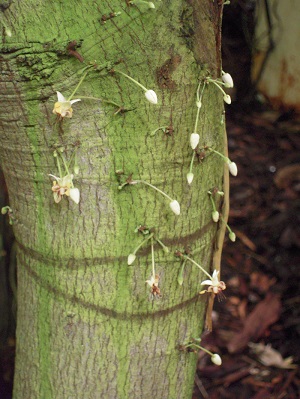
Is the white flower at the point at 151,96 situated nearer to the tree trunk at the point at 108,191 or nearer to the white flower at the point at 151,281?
the tree trunk at the point at 108,191

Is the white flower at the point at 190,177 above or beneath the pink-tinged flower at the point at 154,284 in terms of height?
above

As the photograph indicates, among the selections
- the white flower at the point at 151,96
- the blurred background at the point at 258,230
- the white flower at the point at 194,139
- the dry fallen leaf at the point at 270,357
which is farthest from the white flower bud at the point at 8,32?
the dry fallen leaf at the point at 270,357

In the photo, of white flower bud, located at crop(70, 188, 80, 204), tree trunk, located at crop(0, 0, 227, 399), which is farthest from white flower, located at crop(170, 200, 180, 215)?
white flower bud, located at crop(70, 188, 80, 204)

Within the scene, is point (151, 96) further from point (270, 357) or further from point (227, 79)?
point (270, 357)

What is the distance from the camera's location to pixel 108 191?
0.91 m

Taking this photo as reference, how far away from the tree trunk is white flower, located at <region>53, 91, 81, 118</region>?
26 millimetres

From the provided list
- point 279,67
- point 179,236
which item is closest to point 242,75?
point 279,67

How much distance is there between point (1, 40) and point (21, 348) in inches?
26.0

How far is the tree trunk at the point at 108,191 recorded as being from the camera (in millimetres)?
808

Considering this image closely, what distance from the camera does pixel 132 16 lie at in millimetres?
808

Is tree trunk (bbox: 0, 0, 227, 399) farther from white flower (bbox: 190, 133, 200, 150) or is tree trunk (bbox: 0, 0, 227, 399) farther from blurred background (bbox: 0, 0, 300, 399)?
blurred background (bbox: 0, 0, 300, 399)

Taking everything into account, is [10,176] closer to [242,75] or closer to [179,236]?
[179,236]

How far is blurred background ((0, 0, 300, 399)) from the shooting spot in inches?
76.0

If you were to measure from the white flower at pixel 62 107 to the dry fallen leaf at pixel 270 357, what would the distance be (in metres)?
1.53
